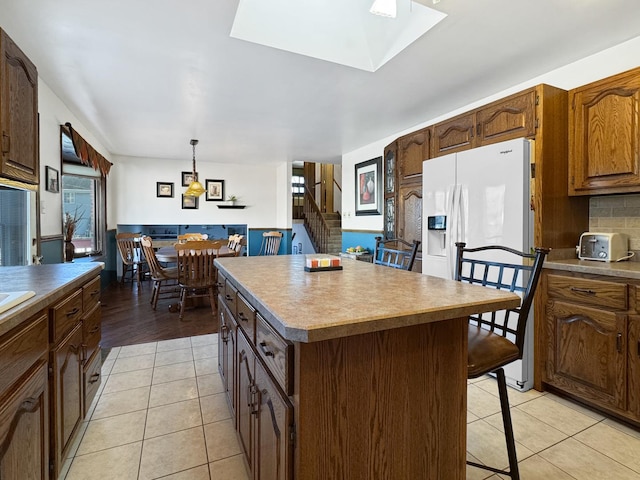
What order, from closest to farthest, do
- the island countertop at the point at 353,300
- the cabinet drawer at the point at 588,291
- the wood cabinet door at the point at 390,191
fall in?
1. the island countertop at the point at 353,300
2. the cabinet drawer at the point at 588,291
3. the wood cabinet door at the point at 390,191

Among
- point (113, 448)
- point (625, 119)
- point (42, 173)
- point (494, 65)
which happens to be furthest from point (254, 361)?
point (42, 173)

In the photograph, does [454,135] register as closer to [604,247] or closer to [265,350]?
[604,247]

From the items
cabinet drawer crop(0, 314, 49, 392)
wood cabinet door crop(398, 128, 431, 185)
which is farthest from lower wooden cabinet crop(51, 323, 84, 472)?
wood cabinet door crop(398, 128, 431, 185)

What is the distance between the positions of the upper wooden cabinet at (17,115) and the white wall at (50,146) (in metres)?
1.36

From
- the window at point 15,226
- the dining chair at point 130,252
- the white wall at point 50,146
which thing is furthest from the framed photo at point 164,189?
the window at point 15,226

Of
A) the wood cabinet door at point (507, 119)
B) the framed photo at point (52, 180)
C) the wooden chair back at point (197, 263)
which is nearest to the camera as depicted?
the wood cabinet door at point (507, 119)

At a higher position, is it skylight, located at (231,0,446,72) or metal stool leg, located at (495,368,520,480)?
skylight, located at (231,0,446,72)

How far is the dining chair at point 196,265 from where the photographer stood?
3783 millimetres

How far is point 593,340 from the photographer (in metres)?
1.94

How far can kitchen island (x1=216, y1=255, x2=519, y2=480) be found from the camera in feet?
2.79

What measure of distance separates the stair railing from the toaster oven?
5.26 metres

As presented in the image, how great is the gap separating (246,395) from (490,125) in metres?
2.53

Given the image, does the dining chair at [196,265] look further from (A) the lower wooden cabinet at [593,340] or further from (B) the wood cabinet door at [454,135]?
(A) the lower wooden cabinet at [593,340]

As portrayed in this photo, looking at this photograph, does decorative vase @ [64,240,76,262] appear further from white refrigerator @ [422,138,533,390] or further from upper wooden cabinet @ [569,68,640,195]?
upper wooden cabinet @ [569,68,640,195]
